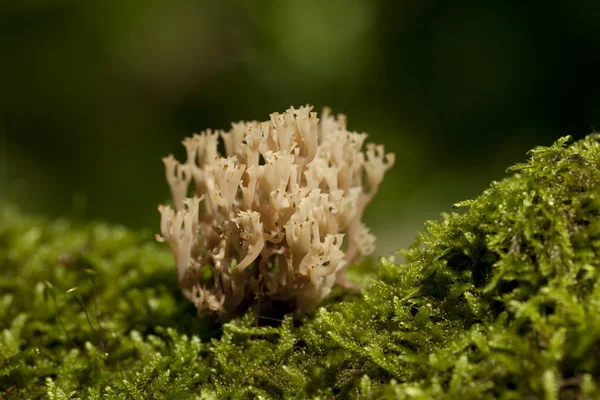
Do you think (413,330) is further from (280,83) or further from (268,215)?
(280,83)

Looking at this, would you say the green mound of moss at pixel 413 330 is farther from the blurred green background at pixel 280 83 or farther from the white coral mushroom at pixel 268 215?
the blurred green background at pixel 280 83

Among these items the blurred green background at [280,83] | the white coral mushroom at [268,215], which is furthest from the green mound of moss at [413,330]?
the blurred green background at [280,83]

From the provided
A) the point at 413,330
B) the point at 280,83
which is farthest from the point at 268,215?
the point at 280,83

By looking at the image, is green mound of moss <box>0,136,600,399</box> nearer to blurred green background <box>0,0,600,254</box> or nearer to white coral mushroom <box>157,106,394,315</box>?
white coral mushroom <box>157,106,394,315</box>

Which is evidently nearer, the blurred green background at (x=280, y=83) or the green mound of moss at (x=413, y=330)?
the green mound of moss at (x=413, y=330)

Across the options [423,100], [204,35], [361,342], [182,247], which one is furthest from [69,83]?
[361,342]

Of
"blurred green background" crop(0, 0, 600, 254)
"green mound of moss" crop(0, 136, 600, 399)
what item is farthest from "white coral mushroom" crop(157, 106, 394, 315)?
"blurred green background" crop(0, 0, 600, 254)
